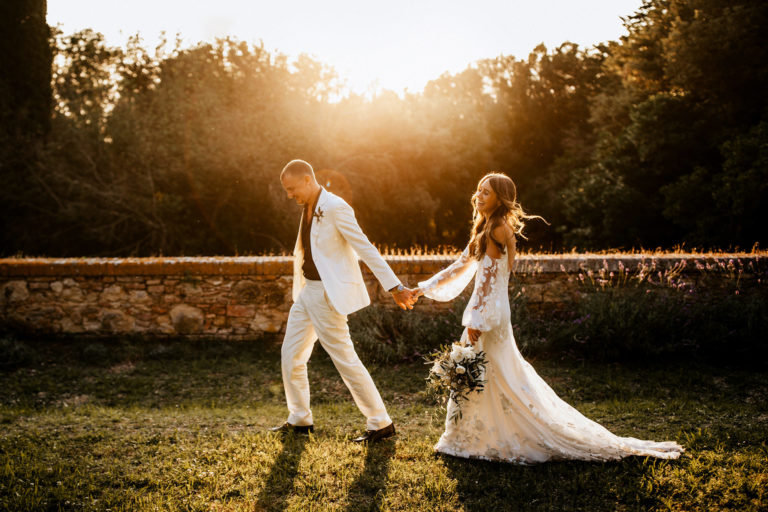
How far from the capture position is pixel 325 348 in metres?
4.13

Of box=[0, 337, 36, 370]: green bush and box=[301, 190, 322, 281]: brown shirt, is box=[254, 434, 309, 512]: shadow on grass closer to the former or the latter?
box=[301, 190, 322, 281]: brown shirt

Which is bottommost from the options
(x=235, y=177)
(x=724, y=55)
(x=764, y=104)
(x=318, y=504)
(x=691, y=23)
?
(x=318, y=504)

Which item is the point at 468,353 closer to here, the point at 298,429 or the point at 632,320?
the point at 298,429

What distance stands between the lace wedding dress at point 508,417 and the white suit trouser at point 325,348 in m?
0.63

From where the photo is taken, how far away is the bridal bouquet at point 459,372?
351 centimetres

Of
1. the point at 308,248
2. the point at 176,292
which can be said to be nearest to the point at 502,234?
the point at 308,248

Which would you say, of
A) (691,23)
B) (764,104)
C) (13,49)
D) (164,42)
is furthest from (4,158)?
(764,104)

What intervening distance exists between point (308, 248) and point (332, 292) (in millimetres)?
454

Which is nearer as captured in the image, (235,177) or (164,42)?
(235,177)

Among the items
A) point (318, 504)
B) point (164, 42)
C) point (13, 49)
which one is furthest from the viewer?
point (164, 42)

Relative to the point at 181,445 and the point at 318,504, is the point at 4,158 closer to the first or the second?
the point at 181,445

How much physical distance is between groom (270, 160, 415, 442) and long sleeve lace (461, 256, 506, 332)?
1.86ft

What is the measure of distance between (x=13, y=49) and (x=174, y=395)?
14230mm

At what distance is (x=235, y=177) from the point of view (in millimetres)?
18875
